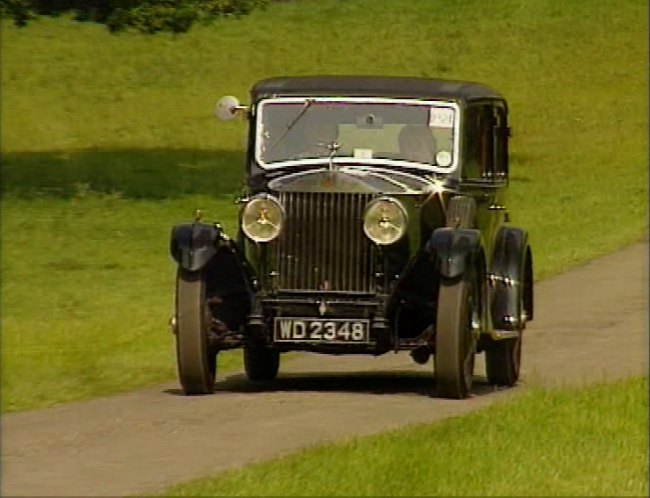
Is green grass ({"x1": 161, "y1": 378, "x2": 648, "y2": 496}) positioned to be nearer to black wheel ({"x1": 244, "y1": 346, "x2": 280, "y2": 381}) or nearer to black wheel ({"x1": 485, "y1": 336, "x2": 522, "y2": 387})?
black wheel ({"x1": 485, "y1": 336, "x2": 522, "y2": 387})

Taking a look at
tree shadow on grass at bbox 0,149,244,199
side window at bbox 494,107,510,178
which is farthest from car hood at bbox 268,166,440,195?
tree shadow on grass at bbox 0,149,244,199

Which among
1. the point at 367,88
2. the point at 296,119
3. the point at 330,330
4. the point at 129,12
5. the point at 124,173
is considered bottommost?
the point at 330,330

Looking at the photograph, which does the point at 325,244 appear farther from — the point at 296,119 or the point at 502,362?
the point at 502,362

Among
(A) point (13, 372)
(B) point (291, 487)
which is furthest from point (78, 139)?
(B) point (291, 487)

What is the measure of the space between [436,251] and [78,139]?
24301 millimetres

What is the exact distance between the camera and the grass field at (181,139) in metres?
17.9

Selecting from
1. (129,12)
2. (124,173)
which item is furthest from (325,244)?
(124,173)

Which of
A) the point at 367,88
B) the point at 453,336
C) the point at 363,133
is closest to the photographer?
the point at 453,336

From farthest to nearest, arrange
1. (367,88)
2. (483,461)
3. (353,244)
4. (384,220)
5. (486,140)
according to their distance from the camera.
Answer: (486,140) → (367,88) → (353,244) → (384,220) → (483,461)

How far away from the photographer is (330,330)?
12.6 metres

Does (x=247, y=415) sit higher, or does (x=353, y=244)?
(x=353, y=244)

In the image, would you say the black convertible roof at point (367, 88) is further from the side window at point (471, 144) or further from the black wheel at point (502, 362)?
the black wheel at point (502, 362)

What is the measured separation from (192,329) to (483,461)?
3.42 meters

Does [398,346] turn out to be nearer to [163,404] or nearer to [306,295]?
[306,295]
